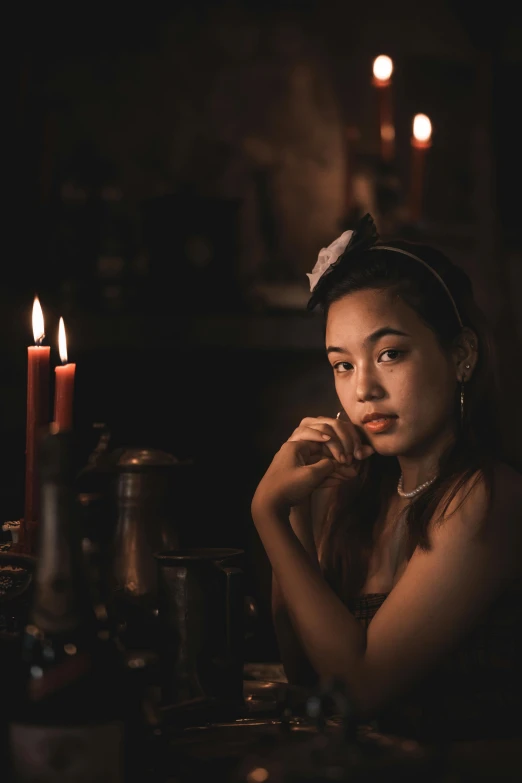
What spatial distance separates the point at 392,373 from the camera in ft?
4.32

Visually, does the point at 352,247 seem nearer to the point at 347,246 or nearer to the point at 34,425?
the point at 347,246

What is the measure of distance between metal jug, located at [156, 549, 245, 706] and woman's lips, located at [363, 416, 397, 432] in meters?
0.44

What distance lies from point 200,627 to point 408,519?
533 millimetres

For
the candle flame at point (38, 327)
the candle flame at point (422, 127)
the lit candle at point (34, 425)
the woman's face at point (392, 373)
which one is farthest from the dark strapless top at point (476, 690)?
the candle flame at point (422, 127)

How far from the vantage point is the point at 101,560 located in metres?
1.09

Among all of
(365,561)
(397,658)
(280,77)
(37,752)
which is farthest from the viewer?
(280,77)

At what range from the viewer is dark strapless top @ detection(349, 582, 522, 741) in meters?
1.21

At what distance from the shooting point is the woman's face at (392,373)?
1.32 meters

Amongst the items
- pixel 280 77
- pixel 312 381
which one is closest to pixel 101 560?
pixel 312 381

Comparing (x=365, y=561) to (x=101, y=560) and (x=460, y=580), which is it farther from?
(x=101, y=560)

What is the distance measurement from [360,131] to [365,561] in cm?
163

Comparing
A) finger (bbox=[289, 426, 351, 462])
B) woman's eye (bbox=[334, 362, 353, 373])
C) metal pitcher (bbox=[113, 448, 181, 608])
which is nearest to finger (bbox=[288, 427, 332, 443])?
finger (bbox=[289, 426, 351, 462])

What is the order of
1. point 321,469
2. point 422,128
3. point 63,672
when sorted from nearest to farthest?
1. point 63,672
2. point 321,469
3. point 422,128

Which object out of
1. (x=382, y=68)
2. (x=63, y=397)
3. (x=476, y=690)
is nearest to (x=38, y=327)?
(x=63, y=397)
